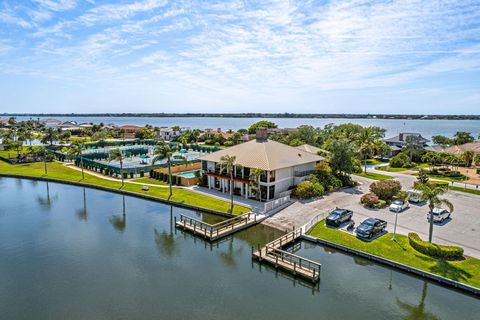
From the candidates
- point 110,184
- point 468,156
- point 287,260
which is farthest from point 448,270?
point 468,156

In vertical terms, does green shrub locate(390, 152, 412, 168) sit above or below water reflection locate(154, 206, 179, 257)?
above

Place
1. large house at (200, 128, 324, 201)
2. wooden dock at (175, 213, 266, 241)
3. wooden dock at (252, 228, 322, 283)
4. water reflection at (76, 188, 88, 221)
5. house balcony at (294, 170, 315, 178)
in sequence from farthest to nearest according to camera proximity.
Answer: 1. house balcony at (294, 170, 315, 178)
2. large house at (200, 128, 324, 201)
3. water reflection at (76, 188, 88, 221)
4. wooden dock at (175, 213, 266, 241)
5. wooden dock at (252, 228, 322, 283)

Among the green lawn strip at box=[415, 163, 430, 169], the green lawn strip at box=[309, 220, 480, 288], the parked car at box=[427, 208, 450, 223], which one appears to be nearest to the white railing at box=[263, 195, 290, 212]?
the green lawn strip at box=[309, 220, 480, 288]

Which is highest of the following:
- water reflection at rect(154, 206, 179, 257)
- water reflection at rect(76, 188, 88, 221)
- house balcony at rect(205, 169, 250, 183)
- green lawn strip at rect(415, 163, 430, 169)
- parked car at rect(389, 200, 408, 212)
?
house balcony at rect(205, 169, 250, 183)

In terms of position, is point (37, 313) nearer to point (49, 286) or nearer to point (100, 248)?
point (49, 286)

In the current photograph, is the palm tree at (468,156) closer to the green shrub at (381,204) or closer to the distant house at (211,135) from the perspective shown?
the green shrub at (381,204)

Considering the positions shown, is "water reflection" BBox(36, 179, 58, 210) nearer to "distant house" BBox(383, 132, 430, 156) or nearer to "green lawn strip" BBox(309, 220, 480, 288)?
"green lawn strip" BBox(309, 220, 480, 288)

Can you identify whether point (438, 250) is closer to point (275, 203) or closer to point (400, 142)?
point (275, 203)
